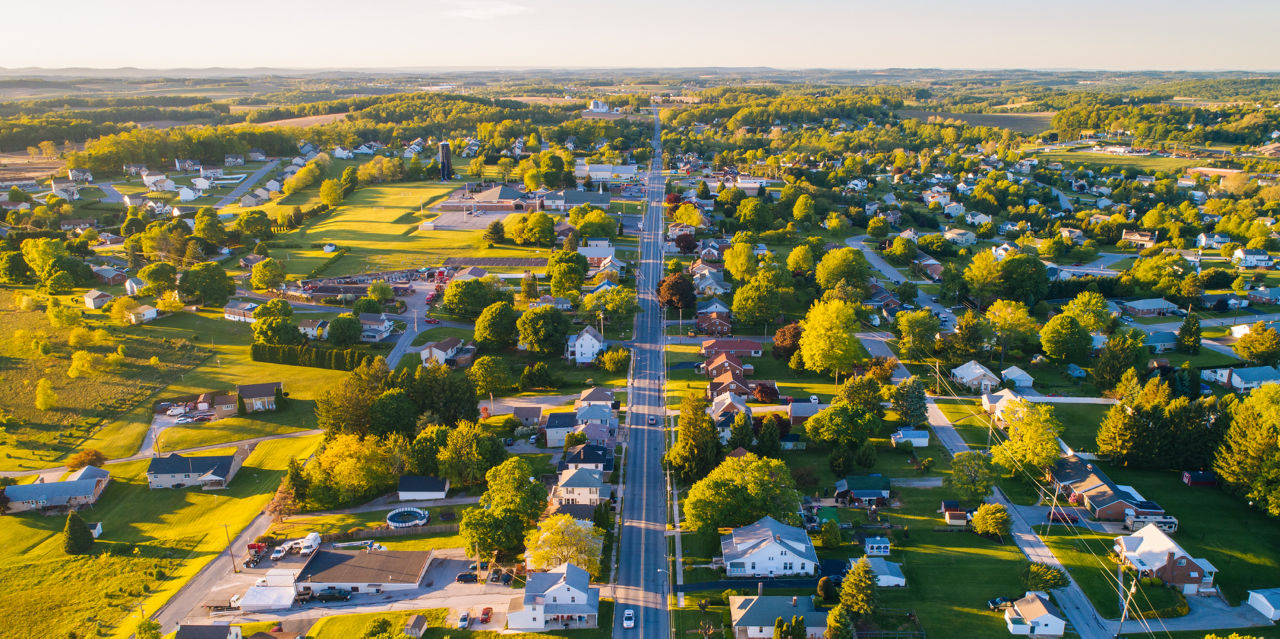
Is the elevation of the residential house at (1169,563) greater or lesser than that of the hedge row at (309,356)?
lesser

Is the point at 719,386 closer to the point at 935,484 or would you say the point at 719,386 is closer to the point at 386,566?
the point at 935,484

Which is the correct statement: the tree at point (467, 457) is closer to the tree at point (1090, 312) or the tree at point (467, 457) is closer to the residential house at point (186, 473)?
the residential house at point (186, 473)

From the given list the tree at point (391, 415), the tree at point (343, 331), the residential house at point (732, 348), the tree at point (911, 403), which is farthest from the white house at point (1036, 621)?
the tree at point (343, 331)

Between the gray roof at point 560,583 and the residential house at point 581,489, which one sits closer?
the gray roof at point 560,583

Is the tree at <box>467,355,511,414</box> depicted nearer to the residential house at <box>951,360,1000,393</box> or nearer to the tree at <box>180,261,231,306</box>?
the residential house at <box>951,360,1000,393</box>

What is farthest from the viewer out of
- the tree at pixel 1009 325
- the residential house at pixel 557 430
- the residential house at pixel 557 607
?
the tree at pixel 1009 325

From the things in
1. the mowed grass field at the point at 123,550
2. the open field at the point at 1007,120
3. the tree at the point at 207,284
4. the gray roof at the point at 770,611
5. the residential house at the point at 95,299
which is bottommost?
the mowed grass field at the point at 123,550

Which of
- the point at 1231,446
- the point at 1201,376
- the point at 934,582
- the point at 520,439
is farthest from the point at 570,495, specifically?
the point at 1201,376
